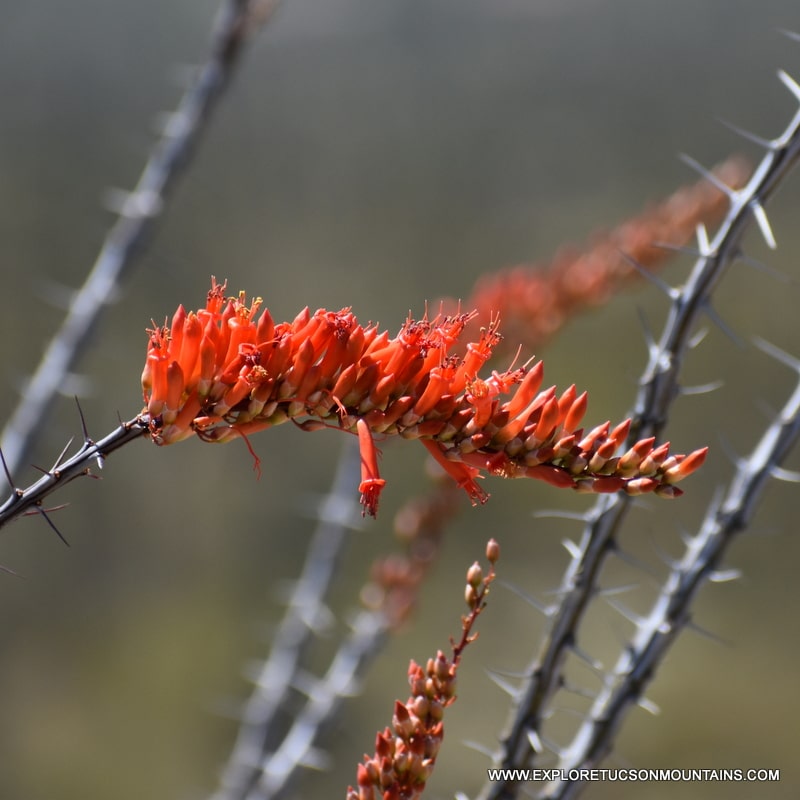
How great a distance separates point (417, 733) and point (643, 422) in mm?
719

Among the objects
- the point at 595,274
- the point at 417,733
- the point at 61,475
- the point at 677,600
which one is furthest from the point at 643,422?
the point at 595,274

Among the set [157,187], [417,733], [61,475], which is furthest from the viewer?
[157,187]

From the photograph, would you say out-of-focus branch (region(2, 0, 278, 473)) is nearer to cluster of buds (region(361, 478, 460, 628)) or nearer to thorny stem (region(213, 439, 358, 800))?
thorny stem (region(213, 439, 358, 800))

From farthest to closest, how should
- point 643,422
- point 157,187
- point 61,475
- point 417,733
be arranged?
point 157,187, point 643,422, point 417,733, point 61,475

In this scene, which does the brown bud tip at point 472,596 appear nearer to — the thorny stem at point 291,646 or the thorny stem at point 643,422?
the thorny stem at point 643,422

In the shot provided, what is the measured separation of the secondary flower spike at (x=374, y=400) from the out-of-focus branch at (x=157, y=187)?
1467 millimetres

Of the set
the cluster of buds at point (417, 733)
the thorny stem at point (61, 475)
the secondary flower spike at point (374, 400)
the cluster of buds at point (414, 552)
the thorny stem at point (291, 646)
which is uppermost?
the secondary flower spike at point (374, 400)

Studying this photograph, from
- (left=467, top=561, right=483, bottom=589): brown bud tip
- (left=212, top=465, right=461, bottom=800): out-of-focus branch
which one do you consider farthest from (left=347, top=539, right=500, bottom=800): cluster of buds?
(left=212, top=465, right=461, bottom=800): out-of-focus branch

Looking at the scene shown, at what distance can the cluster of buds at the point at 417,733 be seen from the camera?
3.44ft

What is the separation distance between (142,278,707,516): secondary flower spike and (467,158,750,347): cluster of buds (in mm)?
1525

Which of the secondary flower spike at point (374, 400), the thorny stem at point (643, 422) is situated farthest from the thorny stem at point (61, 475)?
the thorny stem at point (643, 422)

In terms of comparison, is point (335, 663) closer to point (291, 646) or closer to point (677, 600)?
point (291, 646)

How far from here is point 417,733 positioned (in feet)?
3.48

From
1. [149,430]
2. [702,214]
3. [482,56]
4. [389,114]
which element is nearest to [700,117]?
[482,56]
